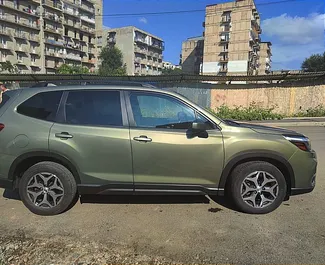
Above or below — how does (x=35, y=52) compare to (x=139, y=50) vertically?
below

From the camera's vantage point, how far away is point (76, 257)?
2590 mm

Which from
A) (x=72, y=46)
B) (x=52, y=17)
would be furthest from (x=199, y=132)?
(x=72, y=46)

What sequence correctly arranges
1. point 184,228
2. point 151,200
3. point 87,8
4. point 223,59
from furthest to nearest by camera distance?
point 87,8 < point 223,59 < point 151,200 < point 184,228

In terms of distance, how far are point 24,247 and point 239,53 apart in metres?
70.8

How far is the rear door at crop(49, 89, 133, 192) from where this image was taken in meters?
3.35

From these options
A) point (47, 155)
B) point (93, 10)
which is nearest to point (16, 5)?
point (93, 10)

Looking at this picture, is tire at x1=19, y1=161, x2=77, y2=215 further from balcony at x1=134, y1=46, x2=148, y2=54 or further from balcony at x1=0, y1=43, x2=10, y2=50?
balcony at x1=134, y1=46, x2=148, y2=54

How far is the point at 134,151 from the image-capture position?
3344mm

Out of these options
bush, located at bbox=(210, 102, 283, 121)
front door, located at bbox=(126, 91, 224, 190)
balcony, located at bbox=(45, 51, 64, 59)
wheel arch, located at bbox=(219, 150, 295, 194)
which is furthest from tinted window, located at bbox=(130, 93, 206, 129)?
balcony, located at bbox=(45, 51, 64, 59)

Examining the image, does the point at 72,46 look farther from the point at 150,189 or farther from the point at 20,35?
the point at 150,189

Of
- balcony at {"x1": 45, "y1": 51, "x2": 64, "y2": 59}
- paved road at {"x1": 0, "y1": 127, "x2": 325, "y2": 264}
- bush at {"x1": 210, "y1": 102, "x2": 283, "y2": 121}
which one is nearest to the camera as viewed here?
paved road at {"x1": 0, "y1": 127, "x2": 325, "y2": 264}

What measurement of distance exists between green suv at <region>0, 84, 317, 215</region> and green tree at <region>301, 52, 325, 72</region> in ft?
213

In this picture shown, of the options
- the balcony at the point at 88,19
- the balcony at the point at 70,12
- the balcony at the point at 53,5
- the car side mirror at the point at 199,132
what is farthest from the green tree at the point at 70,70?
the car side mirror at the point at 199,132

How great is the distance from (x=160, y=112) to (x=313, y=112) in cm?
1857
